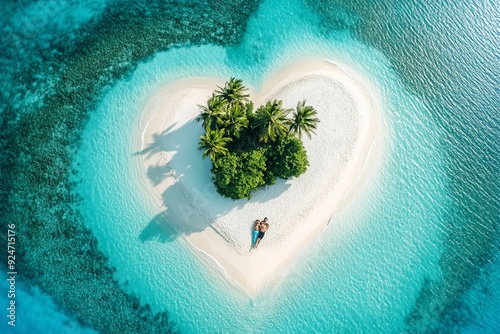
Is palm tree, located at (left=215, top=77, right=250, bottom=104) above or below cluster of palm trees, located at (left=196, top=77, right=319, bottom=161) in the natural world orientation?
above

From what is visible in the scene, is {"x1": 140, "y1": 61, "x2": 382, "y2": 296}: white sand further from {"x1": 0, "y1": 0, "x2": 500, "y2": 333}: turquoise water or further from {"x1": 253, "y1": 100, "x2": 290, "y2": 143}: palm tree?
{"x1": 253, "y1": 100, "x2": 290, "y2": 143}: palm tree

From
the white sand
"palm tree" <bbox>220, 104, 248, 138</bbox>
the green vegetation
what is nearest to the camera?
the green vegetation

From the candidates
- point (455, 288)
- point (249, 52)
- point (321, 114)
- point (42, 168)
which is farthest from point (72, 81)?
point (455, 288)

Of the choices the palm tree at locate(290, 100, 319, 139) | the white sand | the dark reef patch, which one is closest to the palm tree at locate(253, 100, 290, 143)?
the palm tree at locate(290, 100, 319, 139)

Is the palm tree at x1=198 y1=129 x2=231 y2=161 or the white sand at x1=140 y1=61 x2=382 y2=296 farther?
the white sand at x1=140 y1=61 x2=382 y2=296

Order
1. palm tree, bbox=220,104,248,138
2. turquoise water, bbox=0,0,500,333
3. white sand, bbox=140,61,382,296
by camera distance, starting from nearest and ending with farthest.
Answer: palm tree, bbox=220,104,248,138 → turquoise water, bbox=0,0,500,333 → white sand, bbox=140,61,382,296
